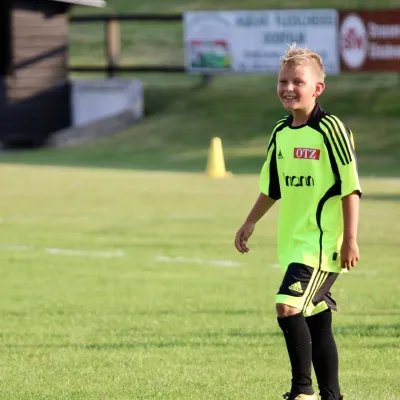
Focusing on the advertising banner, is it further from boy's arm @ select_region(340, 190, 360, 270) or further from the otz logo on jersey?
boy's arm @ select_region(340, 190, 360, 270)

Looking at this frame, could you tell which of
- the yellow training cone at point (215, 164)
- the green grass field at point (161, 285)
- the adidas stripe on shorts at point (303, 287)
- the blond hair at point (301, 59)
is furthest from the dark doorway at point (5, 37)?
the adidas stripe on shorts at point (303, 287)

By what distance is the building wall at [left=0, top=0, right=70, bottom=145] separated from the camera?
114 ft

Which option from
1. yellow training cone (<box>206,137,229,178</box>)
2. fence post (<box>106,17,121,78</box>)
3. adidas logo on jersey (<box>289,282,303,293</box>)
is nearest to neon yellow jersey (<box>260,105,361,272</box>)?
adidas logo on jersey (<box>289,282,303,293</box>)

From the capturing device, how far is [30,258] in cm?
1292

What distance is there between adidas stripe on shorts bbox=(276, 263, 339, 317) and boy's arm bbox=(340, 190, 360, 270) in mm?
156

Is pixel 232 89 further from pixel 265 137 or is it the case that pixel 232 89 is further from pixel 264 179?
pixel 264 179

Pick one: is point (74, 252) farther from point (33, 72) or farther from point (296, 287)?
point (33, 72)

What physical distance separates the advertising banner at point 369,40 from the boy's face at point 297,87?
25.7 metres

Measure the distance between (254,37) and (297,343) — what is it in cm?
2741

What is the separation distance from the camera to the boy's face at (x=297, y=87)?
19.7 ft

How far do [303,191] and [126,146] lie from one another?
84.3 feet

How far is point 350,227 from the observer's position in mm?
5895

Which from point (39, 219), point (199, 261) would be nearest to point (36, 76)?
point (39, 219)

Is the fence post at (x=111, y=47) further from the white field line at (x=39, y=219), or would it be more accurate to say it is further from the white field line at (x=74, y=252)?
the white field line at (x=74, y=252)
